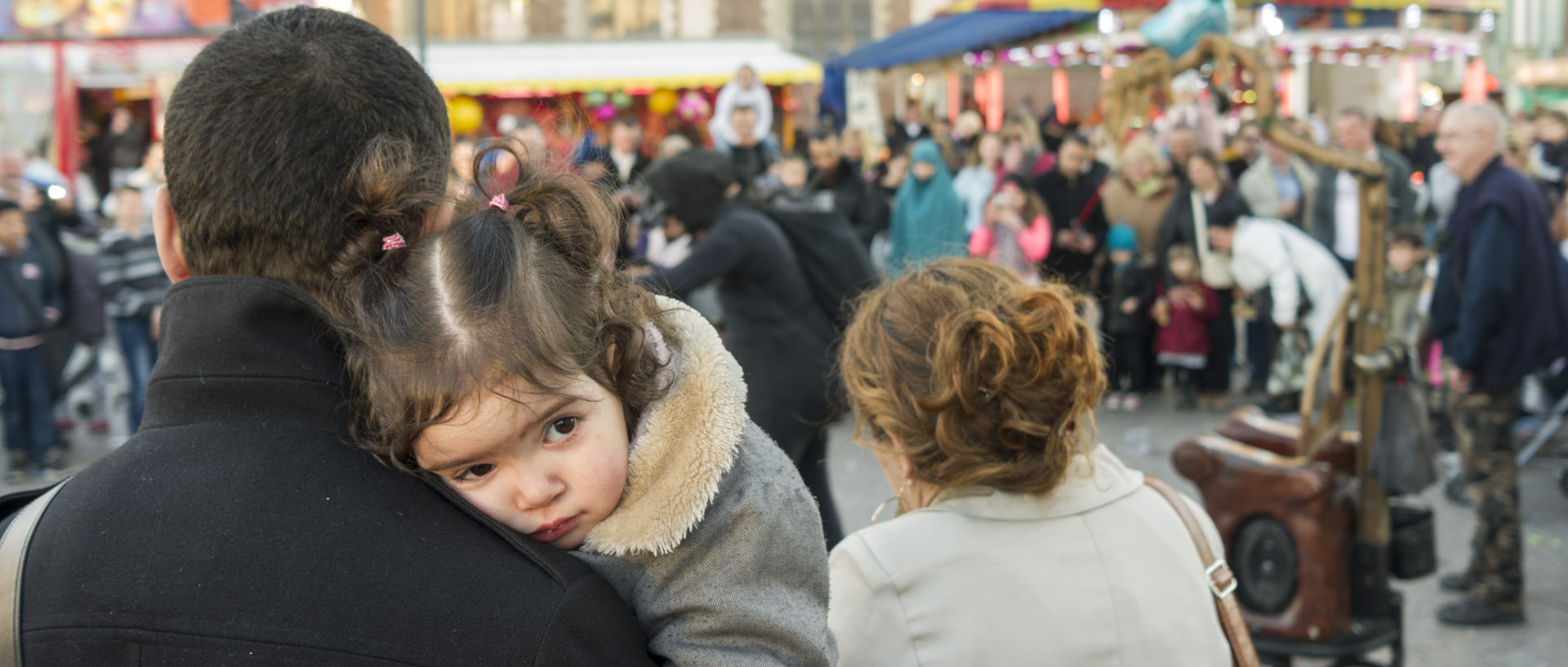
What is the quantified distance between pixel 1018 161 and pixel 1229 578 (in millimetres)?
8550

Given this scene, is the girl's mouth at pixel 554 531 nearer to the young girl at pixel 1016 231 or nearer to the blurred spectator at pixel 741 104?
the young girl at pixel 1016 231

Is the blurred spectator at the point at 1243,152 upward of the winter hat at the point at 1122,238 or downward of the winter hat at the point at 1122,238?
upward

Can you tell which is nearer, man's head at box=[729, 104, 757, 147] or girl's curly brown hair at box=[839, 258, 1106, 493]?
girl's curly brown hair at box=[839, 258, 1106, 493]

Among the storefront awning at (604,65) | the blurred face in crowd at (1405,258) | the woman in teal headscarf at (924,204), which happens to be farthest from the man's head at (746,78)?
the storefront awning at (604,65)

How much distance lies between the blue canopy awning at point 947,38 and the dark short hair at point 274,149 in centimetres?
1180

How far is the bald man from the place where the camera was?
4.18 m

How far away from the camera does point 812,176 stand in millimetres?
8977

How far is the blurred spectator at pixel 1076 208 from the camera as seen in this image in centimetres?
811

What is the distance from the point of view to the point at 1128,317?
7.82m

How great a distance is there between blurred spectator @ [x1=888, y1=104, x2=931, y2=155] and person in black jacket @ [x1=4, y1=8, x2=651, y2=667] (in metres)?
12.3

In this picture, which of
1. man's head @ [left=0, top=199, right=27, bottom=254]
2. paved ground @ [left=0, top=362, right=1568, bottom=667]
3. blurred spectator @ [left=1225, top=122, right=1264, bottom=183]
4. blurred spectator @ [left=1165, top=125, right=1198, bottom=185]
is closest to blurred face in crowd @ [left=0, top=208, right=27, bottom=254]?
man's head @ [left=0, top=199, right=27, bottom=254]

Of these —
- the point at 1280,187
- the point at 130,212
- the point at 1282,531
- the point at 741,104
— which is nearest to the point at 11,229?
the point at 130,212

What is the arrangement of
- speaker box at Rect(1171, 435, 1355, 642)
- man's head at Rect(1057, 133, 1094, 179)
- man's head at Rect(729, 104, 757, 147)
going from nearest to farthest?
speaker box at Rect(1171, 435, 1355, 642)
man's head at Rect(1057, 133, 1094, 179)
man's head at Rect(729, 104, 757, 147)

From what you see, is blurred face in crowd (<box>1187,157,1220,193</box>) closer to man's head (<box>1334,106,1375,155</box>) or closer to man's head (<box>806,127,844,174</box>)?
man's head (<box>1334,106,1375,155</box>)
